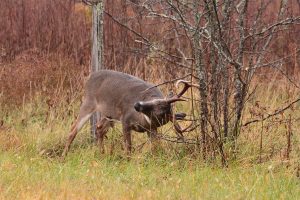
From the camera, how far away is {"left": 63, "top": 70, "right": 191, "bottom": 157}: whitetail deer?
871 cm

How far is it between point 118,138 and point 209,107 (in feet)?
5.54

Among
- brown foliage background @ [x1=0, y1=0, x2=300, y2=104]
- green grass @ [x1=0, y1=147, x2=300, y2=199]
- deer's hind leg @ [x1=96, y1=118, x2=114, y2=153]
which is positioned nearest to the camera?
green grass @ [x1=0, y1=147, x2=300, y2=199]

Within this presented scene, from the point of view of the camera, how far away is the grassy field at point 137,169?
6625mm

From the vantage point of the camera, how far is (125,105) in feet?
30.8

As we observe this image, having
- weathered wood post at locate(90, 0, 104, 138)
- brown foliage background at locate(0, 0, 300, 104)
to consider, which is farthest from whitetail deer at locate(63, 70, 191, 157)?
brown foliage background at locate(0, 0, 300, 104)

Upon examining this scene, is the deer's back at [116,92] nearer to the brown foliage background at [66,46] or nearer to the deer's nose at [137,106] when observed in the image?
the deer's nose at [137,106]

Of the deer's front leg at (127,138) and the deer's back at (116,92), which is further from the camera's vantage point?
the deer's back at (116,92)

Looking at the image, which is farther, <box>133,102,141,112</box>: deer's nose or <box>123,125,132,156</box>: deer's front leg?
<box>123,125,132,156</box>: deer's front leg

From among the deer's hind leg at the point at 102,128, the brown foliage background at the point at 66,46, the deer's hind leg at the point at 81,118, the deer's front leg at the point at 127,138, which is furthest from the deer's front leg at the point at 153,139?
the brown foliage background at the point at 66,46

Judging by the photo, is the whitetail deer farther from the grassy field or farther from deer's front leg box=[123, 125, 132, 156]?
the grassy field

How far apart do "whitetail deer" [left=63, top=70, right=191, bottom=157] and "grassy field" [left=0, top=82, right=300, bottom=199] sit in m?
0.24

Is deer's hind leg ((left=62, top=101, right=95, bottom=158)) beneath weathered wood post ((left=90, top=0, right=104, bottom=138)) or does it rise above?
beneath

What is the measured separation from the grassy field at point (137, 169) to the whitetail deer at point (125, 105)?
0.78ft

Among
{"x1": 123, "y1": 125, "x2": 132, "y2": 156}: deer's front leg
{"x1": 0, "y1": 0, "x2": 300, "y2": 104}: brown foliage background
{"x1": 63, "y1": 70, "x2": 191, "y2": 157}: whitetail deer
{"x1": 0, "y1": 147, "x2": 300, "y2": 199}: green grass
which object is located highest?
{"x1": 0, "y1": 0, "x2": 300, "y2": 104}: brown foliage background
